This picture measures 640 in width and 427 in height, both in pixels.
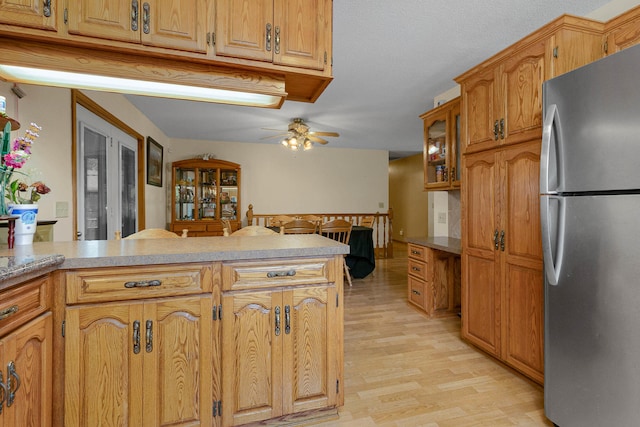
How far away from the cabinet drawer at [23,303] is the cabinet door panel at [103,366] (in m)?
0.12

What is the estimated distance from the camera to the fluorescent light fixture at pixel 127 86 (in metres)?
1.52

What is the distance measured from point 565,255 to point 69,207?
3.33 metres

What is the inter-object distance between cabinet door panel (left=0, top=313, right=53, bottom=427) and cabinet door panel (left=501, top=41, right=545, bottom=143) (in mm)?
2635

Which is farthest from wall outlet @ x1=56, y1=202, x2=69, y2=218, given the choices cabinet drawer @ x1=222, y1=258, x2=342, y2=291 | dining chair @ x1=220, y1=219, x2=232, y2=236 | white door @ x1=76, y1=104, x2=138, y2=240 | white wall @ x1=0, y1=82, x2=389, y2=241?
white wall @ x1=0, y1=82, x2=389, y2=241

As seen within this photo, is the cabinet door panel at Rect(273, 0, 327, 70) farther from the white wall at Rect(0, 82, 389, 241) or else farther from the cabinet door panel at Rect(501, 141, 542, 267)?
the white wall at Rect(0, 82, 389, 241)

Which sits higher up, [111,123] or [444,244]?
[111,123]

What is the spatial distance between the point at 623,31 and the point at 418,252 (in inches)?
88.0

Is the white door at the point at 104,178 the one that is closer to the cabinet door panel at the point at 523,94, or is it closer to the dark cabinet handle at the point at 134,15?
the dark cabinet handle at the point at 134,15

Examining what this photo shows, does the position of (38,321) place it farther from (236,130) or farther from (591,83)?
(236,130)

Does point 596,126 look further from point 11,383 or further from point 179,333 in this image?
point 11,383

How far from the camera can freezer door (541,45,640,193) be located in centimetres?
125

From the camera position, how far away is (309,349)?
5.29 feet

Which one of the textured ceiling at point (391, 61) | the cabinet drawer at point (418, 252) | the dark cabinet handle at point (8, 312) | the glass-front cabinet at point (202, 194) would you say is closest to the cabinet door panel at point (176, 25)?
the textured ceiling at point (391, 61)

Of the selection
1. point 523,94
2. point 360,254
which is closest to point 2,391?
point 523,94
